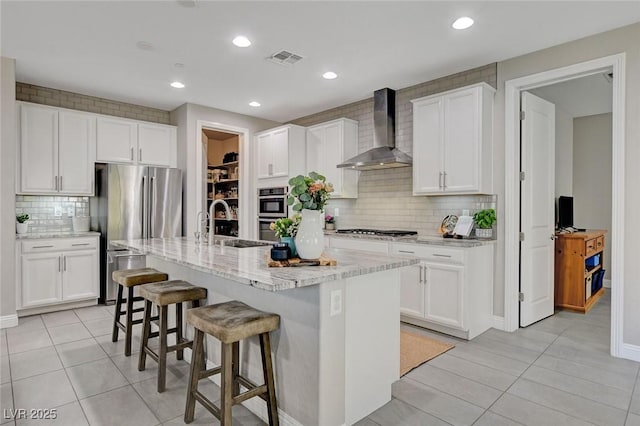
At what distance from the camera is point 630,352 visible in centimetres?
293

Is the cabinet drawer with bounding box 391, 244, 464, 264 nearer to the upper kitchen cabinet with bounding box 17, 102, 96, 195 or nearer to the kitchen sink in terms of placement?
the kitchen sink

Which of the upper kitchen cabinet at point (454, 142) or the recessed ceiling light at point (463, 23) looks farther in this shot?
the upper kitchen cabinet at point (454, 142)

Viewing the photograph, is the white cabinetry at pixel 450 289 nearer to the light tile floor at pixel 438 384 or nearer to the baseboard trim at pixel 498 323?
the baseboard trim at pixel 498 323

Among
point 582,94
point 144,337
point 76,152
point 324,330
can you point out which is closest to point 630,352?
point 324,330

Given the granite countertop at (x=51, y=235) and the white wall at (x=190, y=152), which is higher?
the white wall at (x=190, y=152)

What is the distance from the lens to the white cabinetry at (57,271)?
13.3 feet

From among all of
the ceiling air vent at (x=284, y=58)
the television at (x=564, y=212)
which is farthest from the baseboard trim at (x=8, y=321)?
the television at (x=564, y=212)

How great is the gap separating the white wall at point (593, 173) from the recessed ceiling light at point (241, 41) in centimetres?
578

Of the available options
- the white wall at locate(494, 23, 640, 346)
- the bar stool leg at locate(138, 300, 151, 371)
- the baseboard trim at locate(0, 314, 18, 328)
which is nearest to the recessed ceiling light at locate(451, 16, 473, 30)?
the white wall at locate(494, 23, 640, 346)

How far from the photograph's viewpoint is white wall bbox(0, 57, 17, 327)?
368 centimetres

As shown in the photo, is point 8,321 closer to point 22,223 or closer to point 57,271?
point 57,271

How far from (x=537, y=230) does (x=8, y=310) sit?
573 centimetres

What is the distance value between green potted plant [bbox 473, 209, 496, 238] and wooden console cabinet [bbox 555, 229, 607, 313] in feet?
4.62

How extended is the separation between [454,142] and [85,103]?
490 centimetres
